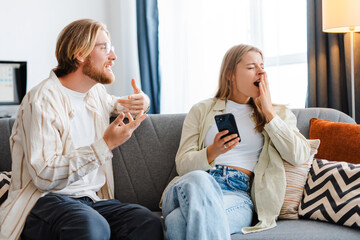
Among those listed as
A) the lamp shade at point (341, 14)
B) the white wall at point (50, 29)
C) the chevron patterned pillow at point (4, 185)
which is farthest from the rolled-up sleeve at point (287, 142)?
the white wall at point (50, 29)

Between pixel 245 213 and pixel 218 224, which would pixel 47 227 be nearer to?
pixel 218 224

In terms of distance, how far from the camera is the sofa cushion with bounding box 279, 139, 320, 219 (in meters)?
1.86

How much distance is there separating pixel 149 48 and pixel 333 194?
2.44 meters

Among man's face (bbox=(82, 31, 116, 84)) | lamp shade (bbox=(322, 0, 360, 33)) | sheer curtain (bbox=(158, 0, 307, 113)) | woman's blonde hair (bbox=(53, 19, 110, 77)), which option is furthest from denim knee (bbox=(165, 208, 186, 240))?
sheer curtain (bbox=(158, 0, 307, 113))

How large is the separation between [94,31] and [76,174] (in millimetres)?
649

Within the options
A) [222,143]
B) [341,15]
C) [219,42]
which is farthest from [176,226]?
[219,42]

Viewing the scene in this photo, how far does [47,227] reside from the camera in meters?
1.55

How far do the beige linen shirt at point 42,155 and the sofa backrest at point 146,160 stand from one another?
0.48 metres

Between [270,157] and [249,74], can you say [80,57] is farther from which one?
[270,157]

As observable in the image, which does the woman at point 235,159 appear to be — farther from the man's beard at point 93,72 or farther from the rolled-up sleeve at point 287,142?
the man's beard at point 93,72

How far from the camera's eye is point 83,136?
6.07 feet

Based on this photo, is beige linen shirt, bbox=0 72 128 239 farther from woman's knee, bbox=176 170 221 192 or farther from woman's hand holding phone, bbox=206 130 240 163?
woman's hand holding phone, bbox=206 130 240 163

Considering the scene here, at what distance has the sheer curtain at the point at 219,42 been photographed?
298 cm

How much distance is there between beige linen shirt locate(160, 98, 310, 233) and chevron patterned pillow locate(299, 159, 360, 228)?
0.32 feet
